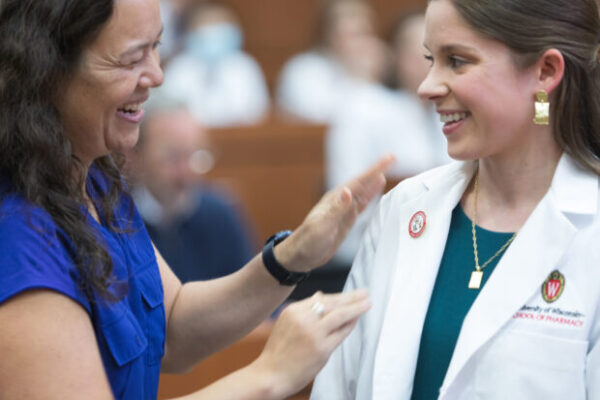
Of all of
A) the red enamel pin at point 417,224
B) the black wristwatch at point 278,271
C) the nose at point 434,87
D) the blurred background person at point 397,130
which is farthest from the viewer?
the blurred background person at point 397,130

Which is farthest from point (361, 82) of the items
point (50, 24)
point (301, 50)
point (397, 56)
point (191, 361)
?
point (50, 24)

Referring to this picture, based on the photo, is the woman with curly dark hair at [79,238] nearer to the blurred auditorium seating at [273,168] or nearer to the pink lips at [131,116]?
the pink lips at [131,116]

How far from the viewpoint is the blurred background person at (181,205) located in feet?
11.0

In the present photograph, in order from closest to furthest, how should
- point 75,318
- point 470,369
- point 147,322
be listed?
point 75,318
point 470,369
point 147,322

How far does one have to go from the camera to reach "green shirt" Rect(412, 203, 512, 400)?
5.56 feet

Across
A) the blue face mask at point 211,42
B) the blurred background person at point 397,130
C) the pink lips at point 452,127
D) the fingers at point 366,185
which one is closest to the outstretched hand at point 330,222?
the fingers at point 366,185

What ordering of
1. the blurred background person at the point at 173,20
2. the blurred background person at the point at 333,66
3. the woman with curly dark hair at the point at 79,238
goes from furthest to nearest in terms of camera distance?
the blurred background person at the point at 173,20 → the blurred background person at the point at 333,66 → the woman with curly dark hair at the point at 79,238

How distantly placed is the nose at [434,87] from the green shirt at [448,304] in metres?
0.28

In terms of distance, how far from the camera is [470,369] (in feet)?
Answer: 5.34

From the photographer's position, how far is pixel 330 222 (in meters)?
1.86

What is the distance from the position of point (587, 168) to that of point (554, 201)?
0.11 meters

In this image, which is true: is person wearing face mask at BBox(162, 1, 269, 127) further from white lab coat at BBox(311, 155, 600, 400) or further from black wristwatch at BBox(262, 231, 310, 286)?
white lab coat at BBox(311, 155, 600, 400)

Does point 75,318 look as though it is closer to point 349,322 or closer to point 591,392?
point 349,322

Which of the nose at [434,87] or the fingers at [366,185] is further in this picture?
the fingers at [366,185]
